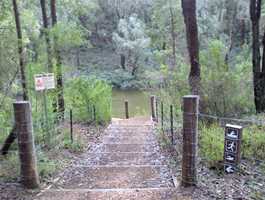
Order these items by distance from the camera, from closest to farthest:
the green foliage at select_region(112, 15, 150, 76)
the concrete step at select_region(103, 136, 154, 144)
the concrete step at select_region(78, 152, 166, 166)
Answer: the concrete step at select_region(78, 152, 166, 166)
the concrete step at select_region(103, 136, 154, 144)
the green foliage at select_region(112, 15, 150, 76)

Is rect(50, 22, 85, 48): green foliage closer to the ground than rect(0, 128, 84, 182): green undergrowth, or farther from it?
farther from it

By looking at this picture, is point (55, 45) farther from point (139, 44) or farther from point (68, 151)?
point (139, 44)

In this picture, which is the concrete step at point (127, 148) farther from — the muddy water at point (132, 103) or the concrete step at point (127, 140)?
the muddy water at point (132, 103)

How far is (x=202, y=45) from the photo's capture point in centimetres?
2105

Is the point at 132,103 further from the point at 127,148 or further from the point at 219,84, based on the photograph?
the point at 219,84

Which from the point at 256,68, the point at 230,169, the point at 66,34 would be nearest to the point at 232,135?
the point at 230,169

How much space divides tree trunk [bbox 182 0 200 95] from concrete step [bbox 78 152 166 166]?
1.66m

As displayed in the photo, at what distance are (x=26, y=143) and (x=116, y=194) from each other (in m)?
1.27

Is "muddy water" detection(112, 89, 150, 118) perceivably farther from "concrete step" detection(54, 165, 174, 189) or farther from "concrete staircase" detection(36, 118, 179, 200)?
"concrete step" detection(54, 165, 174, 189)

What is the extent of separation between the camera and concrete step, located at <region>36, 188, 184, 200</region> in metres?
4.03

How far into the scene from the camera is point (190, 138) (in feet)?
14.0

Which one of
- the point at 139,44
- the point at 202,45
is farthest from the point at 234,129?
the point at 139,44

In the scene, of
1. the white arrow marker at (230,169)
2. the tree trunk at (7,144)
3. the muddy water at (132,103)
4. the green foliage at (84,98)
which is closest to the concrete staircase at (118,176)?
the white arrow marker at (230,169)

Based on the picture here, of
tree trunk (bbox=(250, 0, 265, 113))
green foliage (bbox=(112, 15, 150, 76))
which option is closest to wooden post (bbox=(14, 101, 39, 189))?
tree trunk (bbox=(250, 0, 265, 113))
